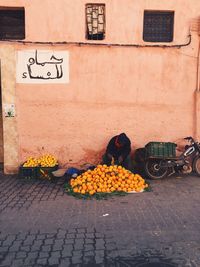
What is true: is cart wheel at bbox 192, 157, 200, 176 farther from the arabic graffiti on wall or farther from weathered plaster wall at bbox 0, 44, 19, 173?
weathered plaster wall at bbox 0, 44, 19, 173

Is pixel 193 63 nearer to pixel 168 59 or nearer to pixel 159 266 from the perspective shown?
pixel 168 59

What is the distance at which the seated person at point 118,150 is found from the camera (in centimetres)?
768

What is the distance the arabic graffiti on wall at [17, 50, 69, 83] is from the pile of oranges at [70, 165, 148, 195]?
305cm

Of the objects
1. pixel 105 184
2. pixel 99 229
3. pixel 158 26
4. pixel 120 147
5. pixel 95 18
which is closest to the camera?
pixel 99 229

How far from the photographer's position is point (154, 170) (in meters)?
7.92

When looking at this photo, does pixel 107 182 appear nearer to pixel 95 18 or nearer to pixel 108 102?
pixel 108 102

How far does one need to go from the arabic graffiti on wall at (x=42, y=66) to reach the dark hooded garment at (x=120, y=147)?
2260mm

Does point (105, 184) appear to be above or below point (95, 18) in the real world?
below

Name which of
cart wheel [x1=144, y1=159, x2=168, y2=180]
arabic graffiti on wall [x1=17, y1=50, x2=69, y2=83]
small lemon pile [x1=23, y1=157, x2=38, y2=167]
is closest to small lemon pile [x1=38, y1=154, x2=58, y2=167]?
small lemon pile [x1=23, y1=157, x2=38, y2=167]

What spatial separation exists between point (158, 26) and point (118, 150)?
3936 millimetres

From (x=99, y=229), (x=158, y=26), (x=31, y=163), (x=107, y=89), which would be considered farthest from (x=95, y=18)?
(x=99, y=229)

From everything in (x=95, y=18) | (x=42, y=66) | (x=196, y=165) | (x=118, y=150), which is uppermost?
(x=95, y=18)

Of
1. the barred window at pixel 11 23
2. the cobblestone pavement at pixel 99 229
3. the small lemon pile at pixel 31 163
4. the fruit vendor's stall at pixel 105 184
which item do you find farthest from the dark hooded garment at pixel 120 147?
the barred window at pixel 11 23

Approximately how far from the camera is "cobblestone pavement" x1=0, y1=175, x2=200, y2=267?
155 inches
